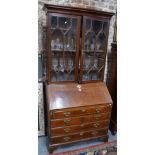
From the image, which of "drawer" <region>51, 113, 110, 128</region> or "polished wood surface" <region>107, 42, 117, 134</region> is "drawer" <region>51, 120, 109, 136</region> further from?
"polished wood surface" <region>107, 42, 117, 134</region>

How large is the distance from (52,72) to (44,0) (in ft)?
3.18

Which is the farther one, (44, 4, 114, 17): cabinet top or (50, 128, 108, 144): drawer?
(50, 128, 108, 144): drawer

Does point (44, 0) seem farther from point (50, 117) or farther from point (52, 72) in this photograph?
point (50, 117)

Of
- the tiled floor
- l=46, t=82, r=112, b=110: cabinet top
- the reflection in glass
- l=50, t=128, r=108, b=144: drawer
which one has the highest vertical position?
the reflection in glass

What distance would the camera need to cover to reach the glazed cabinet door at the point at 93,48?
199 cm

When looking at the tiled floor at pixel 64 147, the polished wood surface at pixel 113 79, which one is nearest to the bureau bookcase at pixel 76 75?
the tiled floor at pixel 64 147

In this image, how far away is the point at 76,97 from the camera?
203cm

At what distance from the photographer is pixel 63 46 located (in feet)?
6.51

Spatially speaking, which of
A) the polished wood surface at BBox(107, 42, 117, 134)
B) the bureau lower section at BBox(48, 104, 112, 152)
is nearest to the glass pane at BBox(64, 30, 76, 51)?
the polished wood surface at BBox(107, 42, 117, 134)

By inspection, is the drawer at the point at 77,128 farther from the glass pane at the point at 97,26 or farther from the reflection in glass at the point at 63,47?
the glass pane at the point at 97,26

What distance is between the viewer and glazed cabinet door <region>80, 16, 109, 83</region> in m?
1.99

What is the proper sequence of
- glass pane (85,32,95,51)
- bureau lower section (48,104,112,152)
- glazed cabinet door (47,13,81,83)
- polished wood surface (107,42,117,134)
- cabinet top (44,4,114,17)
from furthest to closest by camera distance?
1. polished wood surface (107,42,117,134)
2. glass pane (85,32,95,51)
3. bureau lower section (48,104,112,152)
4. glazed cabinet door (47,13,81,83)
5. cabinet top (44,4,114,17)

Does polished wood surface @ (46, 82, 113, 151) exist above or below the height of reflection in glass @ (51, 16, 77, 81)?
below
